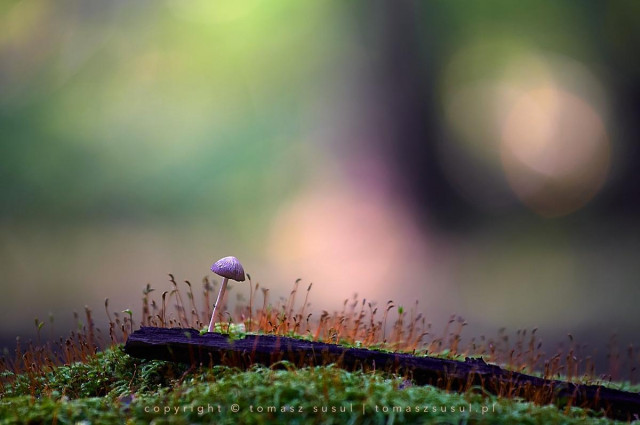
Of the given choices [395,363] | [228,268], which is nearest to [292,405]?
[395,363]

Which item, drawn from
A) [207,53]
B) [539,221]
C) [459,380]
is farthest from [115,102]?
[459,380]

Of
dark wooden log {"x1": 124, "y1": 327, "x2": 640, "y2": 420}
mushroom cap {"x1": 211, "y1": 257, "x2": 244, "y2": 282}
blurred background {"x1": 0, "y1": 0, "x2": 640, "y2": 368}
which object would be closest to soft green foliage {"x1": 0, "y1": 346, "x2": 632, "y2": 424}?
dark wooden log {"x1": 124, "y1": 327, "x2": 640, "y2": 420}

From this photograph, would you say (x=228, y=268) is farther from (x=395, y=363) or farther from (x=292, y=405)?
(x=292, y=405)

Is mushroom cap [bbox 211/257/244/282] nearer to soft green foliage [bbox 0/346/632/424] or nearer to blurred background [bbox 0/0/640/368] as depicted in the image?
soft green foliage [bbox 0/346/632/424]

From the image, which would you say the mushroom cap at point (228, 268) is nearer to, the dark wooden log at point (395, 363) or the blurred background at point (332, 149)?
the dark wooden log at point (395, 363)

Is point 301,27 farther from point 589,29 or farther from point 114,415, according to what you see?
point 114,415
